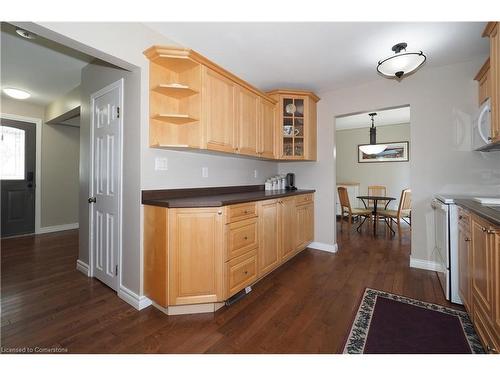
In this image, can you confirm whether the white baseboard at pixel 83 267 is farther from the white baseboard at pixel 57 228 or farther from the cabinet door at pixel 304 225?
the cabinet door at pixel 304 225

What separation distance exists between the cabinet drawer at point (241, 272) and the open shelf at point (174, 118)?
1293 mm

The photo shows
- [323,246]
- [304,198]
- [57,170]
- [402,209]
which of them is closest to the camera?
[304,198]

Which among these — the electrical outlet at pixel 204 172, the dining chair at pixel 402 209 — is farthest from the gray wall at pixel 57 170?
the dining chair at pixel 402 209

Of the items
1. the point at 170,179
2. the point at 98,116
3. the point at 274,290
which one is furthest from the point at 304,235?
the point at 98,116

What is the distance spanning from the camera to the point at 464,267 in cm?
174

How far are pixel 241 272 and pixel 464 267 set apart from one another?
5.78ft

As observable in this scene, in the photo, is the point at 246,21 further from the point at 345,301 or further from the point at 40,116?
the point at 40,116

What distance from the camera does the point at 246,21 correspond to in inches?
71.9

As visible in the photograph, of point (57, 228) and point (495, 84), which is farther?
point (57, 228)

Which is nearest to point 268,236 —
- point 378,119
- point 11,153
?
point 378,119

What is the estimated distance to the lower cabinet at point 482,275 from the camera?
1.18 m

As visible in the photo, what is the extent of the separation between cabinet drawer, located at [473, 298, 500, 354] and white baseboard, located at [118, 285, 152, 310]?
90.1 inches

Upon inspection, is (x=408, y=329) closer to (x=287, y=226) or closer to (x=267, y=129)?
(x=287, y=226)

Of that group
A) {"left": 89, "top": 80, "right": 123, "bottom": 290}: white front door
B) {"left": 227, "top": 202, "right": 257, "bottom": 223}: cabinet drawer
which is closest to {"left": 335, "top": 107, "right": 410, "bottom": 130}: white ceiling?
{"left": 227, "top": 202, "right": 257, "bottom": 223}: cabinet drawer
